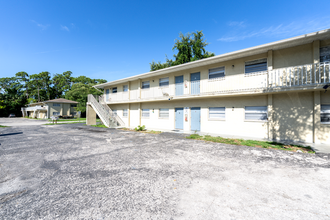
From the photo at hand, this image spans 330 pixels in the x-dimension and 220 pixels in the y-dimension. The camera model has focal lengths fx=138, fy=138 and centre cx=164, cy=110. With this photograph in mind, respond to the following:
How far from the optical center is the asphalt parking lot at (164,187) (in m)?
2.57

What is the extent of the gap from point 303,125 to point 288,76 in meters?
3.16

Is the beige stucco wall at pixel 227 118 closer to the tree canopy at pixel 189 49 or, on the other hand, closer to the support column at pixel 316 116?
the support column at pixel 316 116

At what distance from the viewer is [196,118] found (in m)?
12.9

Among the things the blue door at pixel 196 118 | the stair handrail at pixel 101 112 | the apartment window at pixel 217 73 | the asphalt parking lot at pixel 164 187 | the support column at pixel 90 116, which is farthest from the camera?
the support column at pixel 90 116

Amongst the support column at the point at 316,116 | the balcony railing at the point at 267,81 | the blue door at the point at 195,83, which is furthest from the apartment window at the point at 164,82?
the support column at the point at 316,116

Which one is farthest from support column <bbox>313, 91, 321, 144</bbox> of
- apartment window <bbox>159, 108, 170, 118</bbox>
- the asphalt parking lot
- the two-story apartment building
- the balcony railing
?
apartment window <bbox>159, 108, 170, 118</bbox>

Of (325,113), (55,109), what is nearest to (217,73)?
(325,113)

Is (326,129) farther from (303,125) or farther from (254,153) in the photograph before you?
(254,153)

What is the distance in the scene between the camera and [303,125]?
27.8ft

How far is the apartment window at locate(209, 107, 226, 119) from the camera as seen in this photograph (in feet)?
37.7

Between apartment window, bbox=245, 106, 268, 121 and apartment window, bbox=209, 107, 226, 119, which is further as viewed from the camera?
apartment window, bbox=209, 107, 226, 119

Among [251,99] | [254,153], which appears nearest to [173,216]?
[254,153]

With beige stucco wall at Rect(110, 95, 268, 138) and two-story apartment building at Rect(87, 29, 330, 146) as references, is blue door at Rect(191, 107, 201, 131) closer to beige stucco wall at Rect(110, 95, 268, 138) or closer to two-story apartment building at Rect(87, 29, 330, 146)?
two-story apartment building at Rect(87, 29, 330, 146)

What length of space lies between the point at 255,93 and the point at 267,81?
990mm
